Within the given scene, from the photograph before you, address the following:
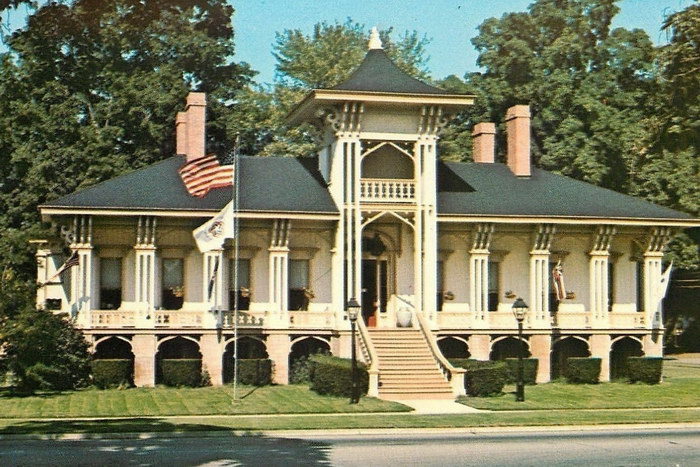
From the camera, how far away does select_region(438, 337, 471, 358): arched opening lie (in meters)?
45.1

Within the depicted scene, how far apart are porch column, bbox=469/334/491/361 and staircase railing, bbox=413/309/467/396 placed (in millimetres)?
2908

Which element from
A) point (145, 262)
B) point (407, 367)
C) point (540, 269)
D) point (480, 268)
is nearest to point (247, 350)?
point (145, 262)

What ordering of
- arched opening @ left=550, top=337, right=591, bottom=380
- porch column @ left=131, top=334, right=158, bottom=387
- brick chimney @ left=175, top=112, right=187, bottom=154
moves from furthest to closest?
brick chimney @ left=175, top=112, right=187, bottom=154 → arched opening @ left=550, top=337, right=591, bottom=380 → porch column @ left=131, top=334, right=158, bottom=387

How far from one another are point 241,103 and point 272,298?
22.9 meters

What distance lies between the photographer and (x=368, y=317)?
44.6 m

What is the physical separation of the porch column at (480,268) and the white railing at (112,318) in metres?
13.1

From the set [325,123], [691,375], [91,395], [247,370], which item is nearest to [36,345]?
[91,395]

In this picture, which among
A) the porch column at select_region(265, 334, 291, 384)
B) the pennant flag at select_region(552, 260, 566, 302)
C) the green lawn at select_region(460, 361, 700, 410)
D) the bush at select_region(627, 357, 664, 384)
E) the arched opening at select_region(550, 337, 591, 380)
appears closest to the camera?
the green lawn at select_region(460, 361, 700, 410)

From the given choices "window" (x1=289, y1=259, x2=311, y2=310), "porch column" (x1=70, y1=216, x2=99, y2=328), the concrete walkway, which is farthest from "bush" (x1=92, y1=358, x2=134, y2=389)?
the concrete walkway

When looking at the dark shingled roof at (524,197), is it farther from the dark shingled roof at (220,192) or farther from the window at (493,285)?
the dark shingled roof at (220,192)

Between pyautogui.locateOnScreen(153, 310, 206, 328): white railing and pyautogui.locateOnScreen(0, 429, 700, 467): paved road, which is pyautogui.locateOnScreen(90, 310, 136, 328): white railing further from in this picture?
pyautogui.locateOnScreen(0, 429, 700, 467): paved road

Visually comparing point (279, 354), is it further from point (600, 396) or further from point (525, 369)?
point (600, 396)

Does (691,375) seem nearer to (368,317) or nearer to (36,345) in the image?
(368,317)

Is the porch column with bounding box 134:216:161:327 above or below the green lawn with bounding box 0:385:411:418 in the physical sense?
above
